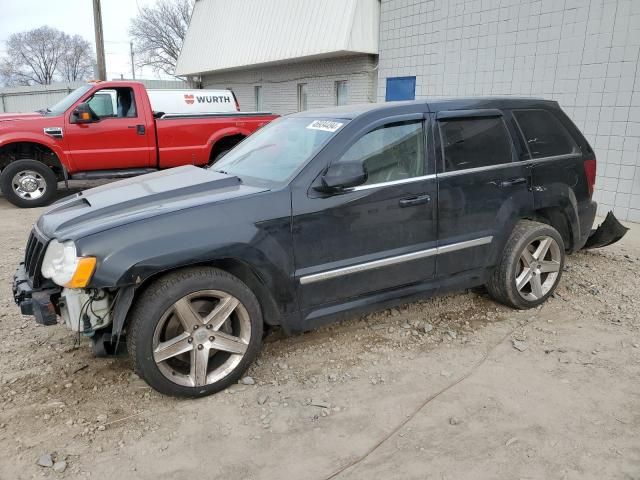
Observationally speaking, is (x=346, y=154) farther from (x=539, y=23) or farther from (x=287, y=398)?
(x=539, y=23)

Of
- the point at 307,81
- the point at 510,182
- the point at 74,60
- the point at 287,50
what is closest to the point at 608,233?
the point at 510,182

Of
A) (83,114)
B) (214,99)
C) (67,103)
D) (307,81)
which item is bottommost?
(83,114)

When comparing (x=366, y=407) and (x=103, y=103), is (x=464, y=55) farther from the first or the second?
(x=366, y=407)

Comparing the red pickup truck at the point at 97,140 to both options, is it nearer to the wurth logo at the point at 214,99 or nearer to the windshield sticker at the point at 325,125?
the wurth logo at the point at 214,99

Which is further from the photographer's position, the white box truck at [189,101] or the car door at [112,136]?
the white box truck at [189,101]

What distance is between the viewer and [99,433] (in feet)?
9.27

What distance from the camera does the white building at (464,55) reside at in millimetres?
7449

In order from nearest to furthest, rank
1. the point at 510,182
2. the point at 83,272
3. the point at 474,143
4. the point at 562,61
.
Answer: the point at 83,272
the point at 474,143
the point at 510,182
the point at 562,61

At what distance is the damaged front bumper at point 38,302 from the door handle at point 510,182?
3223 millimetres

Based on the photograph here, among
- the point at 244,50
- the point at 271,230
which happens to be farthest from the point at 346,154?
the point at 244,50

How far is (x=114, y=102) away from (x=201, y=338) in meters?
7.59

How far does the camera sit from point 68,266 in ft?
9.13

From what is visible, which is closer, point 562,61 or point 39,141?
point 562,61

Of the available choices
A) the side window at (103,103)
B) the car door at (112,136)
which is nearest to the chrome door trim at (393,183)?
the car door at (112,136)
